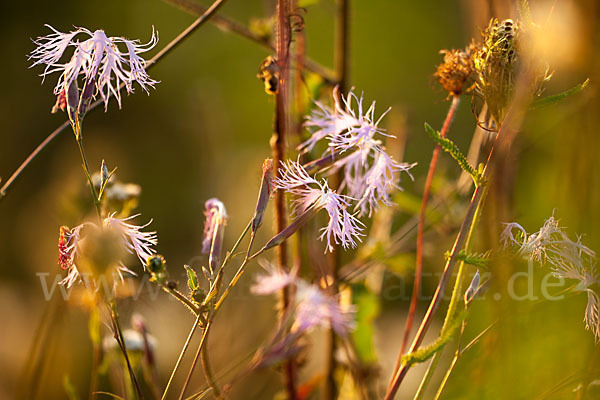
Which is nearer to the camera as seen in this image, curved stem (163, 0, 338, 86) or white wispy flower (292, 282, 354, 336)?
white wispy flower (292, 282, 354, 336)

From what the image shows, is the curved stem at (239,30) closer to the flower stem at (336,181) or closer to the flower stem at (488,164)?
the flower stem at (336,181)

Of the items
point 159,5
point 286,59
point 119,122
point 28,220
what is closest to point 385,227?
point 286,59

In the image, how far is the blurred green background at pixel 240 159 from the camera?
386 mm

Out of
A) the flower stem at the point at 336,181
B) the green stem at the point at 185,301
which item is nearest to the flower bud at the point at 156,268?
the green stem at the point at 185,301

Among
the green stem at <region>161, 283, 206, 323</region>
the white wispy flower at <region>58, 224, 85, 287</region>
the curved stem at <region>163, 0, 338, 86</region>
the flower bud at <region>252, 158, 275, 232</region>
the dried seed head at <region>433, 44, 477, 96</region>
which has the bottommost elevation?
the green stem at <region>161, 283, 206, 323</region>

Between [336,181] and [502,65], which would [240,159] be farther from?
[502,65]

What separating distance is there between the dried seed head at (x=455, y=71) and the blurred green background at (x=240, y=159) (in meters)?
0.04

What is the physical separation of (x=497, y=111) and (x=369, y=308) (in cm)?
24

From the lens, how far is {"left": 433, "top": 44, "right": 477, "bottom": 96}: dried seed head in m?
0.33

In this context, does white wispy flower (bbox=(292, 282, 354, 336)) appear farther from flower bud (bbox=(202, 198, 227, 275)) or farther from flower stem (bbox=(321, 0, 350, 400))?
flower stem (bbox=(321, 0, 350, 400))

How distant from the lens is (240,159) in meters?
1.01

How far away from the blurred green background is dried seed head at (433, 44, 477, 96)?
45 millimetres

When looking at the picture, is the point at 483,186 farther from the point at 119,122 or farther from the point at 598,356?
the point at 119,122

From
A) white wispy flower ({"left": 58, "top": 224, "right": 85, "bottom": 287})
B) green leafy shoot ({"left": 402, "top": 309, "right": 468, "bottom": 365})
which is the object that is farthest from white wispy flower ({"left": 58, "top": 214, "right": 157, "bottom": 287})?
green leafy shoot ({"left": 402, "top": 309, "right": 468, "bottom": 365})
